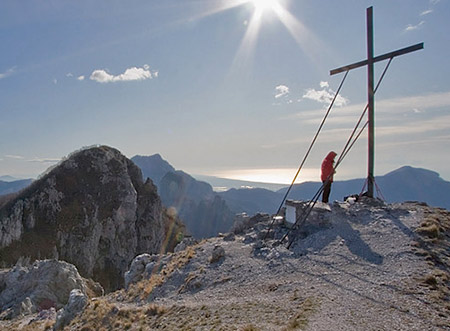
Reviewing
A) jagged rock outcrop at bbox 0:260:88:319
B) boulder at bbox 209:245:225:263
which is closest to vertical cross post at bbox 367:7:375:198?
boulder at bbox 209:245:225:263

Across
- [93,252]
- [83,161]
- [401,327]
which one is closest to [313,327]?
[401,327]

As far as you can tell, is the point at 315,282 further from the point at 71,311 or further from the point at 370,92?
the point at 71,311

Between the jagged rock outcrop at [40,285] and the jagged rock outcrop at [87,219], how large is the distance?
29917 mm

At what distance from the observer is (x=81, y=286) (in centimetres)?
3231

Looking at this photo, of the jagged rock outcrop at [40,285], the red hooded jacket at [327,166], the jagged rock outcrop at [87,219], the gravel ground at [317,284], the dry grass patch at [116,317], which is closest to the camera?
the gravel ground at [317,284]

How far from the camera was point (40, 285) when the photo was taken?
3089cm

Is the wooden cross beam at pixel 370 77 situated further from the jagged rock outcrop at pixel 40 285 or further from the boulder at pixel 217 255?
the jagged rock outcrop at pixel 40 285

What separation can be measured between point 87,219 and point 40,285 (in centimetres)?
4422

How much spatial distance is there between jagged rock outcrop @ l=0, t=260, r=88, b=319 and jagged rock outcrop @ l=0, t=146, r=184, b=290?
29917 mm

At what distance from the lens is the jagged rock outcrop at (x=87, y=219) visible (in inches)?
2506

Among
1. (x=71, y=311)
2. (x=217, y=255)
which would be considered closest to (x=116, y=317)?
(x=71, y=311)

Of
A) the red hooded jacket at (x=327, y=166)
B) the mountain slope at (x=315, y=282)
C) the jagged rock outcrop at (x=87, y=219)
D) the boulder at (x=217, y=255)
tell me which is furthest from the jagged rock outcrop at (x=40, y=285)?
the jagged rock outcrop at (x=87, y=219)

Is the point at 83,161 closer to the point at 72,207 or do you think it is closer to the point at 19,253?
the point at 72,207

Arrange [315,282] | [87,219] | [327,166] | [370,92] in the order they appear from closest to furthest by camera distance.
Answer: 1. [315,282]
2. [370,92]
3. [327,166]
4. [87,219]
